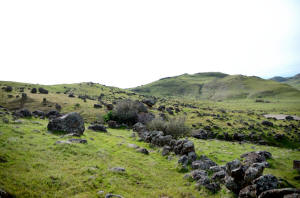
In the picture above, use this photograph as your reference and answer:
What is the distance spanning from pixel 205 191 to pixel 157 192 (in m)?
3.94

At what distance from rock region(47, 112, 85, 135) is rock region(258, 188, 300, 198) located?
24.8m

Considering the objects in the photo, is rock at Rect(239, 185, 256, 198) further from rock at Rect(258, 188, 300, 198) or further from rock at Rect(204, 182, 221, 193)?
rock at Rect(204, 182, 221, 193)

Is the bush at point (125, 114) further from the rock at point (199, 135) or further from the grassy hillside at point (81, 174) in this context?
the grassy hillside at point (81, 174)

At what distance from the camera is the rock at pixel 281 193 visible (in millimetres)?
8564

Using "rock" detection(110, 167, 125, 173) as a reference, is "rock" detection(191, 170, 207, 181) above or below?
below

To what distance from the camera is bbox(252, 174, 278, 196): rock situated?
10281mm

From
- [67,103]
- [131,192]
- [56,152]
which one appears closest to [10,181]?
[56,152]

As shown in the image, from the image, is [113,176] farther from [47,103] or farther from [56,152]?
[47,103]

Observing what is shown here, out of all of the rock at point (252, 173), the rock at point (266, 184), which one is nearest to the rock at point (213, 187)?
the rock at point (252, 173)

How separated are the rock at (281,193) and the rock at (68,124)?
2483cm

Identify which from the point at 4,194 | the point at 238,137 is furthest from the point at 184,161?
the point at 238,137

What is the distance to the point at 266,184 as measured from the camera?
34.0ft

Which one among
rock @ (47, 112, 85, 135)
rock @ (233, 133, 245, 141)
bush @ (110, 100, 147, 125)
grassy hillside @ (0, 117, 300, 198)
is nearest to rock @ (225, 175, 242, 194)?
grassy hillside @ (0, 117, 300, 198)

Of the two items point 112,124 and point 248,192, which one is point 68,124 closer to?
point 112,124
